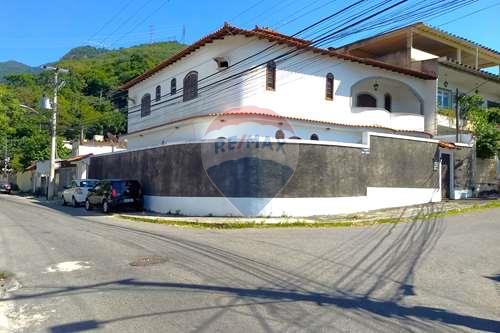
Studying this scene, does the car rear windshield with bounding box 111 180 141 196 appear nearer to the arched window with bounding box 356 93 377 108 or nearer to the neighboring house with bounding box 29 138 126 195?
the neighboring house with bounding box 29 138 126 195

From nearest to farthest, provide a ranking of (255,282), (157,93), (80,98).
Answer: (255,282)
(157,93)
(80,98)

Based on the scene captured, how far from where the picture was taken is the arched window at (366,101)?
29.8m

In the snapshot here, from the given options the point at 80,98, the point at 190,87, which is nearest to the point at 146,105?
the point at 190,87

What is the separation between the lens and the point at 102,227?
55.3ft

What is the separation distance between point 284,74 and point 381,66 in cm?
670

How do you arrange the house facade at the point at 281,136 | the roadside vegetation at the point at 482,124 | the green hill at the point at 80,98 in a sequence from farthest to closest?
the green hill at the point at 80,98, the roadside vegetation at the point at 482,124, the house facade at the point at 281,136

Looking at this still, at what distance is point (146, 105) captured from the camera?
108 feet

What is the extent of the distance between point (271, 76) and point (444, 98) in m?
14.3

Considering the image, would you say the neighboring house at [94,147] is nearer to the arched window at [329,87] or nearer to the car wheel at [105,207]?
the car wheel at [105,207]

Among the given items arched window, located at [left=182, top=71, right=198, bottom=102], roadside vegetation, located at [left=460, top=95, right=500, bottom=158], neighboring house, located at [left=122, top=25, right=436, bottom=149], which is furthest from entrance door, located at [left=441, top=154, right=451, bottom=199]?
arched window, located at [left=182, top=71, right=198, bottom=102]

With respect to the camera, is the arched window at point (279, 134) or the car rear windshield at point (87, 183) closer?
the arched window at point (279, 134)

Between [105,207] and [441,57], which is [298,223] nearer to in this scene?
[105,207]

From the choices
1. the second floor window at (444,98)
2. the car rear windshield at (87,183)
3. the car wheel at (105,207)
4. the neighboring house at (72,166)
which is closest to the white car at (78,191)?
the car rear windshield at (87,183)

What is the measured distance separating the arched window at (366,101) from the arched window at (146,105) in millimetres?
13265
